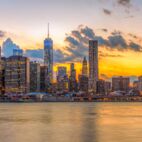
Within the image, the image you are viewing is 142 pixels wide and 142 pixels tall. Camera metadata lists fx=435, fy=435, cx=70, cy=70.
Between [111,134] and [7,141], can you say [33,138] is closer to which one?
[7,141]

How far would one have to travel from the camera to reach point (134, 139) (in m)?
61.1

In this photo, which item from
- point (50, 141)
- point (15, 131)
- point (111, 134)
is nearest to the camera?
point (50, 141)

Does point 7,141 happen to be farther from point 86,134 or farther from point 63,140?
point 86,134

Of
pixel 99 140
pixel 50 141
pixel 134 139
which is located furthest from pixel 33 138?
pixel 134 139

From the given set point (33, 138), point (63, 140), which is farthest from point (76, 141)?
point (33, 138)

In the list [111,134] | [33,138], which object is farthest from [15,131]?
[111,134]

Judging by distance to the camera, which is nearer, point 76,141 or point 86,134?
point 76,141

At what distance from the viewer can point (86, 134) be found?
68.4 meters

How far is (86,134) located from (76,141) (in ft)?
30.0

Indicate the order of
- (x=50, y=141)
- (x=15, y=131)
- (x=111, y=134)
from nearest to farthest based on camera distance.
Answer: (x=50, y=141), (x=111, y=134), (x=15, y=131)

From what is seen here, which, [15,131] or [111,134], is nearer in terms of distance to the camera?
[111,134]

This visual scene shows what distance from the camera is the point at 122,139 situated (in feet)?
202

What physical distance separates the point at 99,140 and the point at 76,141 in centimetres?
356

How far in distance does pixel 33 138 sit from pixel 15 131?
12233 millimetres
